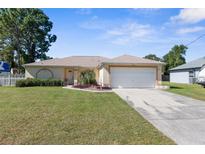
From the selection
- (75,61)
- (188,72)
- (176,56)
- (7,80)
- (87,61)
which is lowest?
(7,80)

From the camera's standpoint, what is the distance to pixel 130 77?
65.7 ft

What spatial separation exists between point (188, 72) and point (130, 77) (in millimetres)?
15060

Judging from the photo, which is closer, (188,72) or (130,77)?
(130,77)

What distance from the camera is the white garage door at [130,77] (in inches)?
787

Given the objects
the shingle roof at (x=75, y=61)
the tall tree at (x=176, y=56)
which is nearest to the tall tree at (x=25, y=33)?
the shingle roof at (x=75, y=61)

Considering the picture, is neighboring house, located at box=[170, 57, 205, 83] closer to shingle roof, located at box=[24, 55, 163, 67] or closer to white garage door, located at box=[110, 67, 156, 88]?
white garage door, located at box=[110, 67, 156, 88]

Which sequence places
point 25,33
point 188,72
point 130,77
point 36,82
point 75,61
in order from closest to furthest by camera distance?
1. point 130,77
2. point 36,82
3. point 75,61
4. point 188,72
5. point 25,33

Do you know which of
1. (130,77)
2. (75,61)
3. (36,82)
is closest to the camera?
(130,77)

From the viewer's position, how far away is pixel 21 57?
37500mm

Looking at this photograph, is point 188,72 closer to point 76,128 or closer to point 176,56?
point 176,56

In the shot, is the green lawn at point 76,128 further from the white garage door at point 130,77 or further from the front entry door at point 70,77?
the front entry door at point 70,77

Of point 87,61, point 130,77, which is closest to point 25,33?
point 87,61

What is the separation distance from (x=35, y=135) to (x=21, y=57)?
115ft
